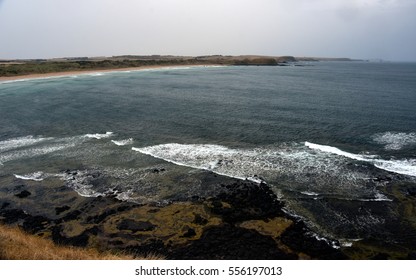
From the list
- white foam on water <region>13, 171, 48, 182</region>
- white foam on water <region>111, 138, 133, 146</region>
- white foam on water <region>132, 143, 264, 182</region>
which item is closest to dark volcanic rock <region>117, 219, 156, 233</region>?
white foam on water <region>132, 143, 264, 182</region>

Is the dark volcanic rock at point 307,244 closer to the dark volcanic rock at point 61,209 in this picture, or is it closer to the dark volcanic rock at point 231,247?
the dark volcanic rock at point 231,247

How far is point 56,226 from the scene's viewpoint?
62.5ft

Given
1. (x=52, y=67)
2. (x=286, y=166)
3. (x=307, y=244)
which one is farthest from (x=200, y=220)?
(x=52, y=67)

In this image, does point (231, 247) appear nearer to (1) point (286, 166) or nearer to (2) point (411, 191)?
(1) point (286, 166)

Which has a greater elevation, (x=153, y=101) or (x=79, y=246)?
(x=153, y=101)

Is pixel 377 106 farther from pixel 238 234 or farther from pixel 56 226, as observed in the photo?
pixel 56 226

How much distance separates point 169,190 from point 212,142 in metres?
11.7

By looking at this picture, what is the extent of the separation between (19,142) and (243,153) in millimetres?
25428

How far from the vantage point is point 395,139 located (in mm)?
33469

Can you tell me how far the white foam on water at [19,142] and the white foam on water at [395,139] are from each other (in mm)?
36915

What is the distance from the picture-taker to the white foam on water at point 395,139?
1230 inches

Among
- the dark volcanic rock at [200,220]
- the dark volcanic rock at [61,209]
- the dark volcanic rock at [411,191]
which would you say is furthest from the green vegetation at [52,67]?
the dark volcanic rock at [411,191]

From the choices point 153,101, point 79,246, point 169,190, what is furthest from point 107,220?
point 153,101

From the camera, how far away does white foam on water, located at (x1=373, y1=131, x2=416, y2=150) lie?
102 ft
